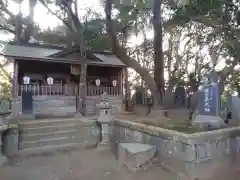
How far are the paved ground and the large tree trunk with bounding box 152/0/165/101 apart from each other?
6.82m

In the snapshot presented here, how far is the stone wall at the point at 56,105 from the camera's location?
10.8 m

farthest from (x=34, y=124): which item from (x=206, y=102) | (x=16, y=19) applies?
(x=16, y=19)

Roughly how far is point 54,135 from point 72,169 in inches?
83.6

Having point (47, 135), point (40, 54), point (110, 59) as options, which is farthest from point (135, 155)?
point (110, 59)

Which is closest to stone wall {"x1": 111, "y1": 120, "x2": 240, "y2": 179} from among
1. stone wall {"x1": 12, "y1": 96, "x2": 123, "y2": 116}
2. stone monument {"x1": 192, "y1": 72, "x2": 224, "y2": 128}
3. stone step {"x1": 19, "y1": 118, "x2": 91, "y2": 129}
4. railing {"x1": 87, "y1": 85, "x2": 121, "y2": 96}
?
stone monument {"x1": 192, "y1": 72, "x2": 224, "y2": 128}

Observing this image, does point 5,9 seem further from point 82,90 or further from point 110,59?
point 82,90

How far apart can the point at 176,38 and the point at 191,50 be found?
1.86 meters

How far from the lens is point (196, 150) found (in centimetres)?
518

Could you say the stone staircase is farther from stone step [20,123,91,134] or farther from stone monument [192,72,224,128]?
stone monument [192,72,224,128]

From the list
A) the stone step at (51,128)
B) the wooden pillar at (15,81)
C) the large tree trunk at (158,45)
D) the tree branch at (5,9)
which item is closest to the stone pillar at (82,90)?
the stone step at (51,128)

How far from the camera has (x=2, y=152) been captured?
622 centimetres

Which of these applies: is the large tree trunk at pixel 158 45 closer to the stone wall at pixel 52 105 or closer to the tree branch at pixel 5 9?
the stone wall at pixel 52 105

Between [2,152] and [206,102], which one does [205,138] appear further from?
[2,152]

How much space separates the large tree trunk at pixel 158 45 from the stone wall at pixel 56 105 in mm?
2989
